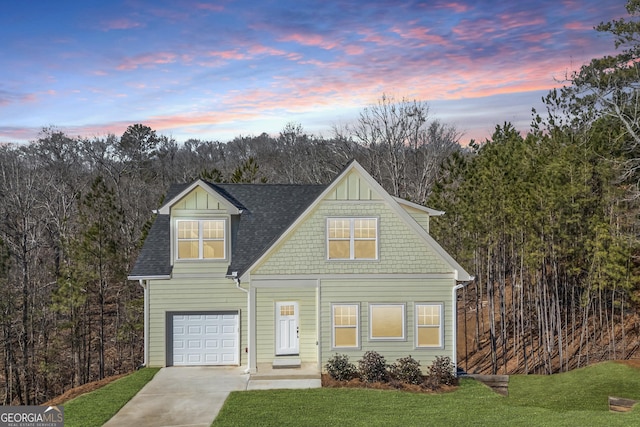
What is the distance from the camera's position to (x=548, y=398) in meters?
18.6

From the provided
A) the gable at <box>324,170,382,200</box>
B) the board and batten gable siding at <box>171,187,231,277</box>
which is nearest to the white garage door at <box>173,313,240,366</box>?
the board and batten gable siding at <box>171,187,231,277</box>

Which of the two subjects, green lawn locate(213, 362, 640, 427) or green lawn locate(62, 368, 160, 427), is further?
green lawn locate(62, 368, 160, 427)

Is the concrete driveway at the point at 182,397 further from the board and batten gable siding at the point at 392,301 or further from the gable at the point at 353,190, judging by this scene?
the gable at the point at 353,190

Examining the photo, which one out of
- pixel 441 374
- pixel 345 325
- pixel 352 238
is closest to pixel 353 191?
pixel 352 238

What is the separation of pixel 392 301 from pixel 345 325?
1.75m

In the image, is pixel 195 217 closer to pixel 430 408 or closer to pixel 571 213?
pixel 430 408

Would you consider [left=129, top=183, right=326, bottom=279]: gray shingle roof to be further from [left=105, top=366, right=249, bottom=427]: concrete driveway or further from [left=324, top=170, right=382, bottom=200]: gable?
[left=105, top=366, right=249, bottom=427]: concrete driveway

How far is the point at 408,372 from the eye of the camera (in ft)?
59.6

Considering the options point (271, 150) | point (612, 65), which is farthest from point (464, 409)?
point (271, 150)

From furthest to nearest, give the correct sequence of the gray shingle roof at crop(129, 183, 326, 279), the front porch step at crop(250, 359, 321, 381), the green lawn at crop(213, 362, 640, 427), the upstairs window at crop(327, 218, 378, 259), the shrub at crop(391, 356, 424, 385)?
1. the gray shingle roof at crop(129, 183, 326, 279)
2. the upstairs window at crop(327, 218, 378, 259)
3. the front porch step at crop(250, 359, 321, 381)
4. the shrub at crop(391, 356, 424, 385)
5. the green lawn at crop(213, 362, 640, 427)

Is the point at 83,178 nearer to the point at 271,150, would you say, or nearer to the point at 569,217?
the point at 271,150

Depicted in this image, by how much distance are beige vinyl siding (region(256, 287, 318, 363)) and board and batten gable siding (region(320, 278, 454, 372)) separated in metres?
1.07

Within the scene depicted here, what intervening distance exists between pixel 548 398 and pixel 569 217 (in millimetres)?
7916

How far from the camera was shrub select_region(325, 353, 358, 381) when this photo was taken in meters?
18.1
